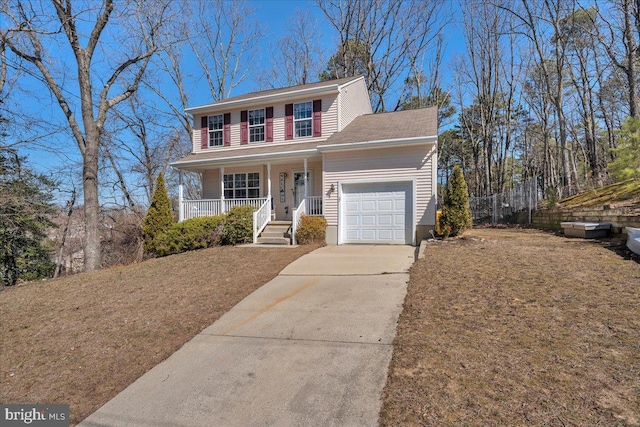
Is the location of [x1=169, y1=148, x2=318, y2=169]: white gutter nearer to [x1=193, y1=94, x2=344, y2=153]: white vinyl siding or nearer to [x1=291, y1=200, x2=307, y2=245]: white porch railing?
[x1=193, y1=94, x2=344, y2=153]: white vinyl siding

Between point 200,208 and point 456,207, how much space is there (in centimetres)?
997

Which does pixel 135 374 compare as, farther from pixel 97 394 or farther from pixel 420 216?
pixel 420 216

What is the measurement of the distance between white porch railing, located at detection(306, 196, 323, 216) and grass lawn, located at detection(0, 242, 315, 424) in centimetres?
396

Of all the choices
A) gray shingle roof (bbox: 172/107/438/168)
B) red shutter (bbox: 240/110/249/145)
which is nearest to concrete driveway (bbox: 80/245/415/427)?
gray shingle roof (bbox: 172/107/438/168)

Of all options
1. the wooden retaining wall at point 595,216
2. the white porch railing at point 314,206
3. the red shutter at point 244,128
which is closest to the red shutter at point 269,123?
the red shutter at point 244,128

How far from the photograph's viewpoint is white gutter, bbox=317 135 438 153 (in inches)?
395

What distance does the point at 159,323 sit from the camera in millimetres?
4648

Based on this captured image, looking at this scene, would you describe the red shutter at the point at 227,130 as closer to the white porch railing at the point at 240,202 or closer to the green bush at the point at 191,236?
the white porch railing at the point at 240,202

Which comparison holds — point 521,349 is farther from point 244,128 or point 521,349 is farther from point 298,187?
point 244,128

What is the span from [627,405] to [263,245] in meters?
9.66

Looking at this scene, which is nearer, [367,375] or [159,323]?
[367,375]

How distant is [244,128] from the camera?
14695 millimetres

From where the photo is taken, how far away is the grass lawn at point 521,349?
7.36 ft

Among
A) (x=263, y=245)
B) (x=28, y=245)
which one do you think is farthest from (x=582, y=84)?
(x=28, y=245)
